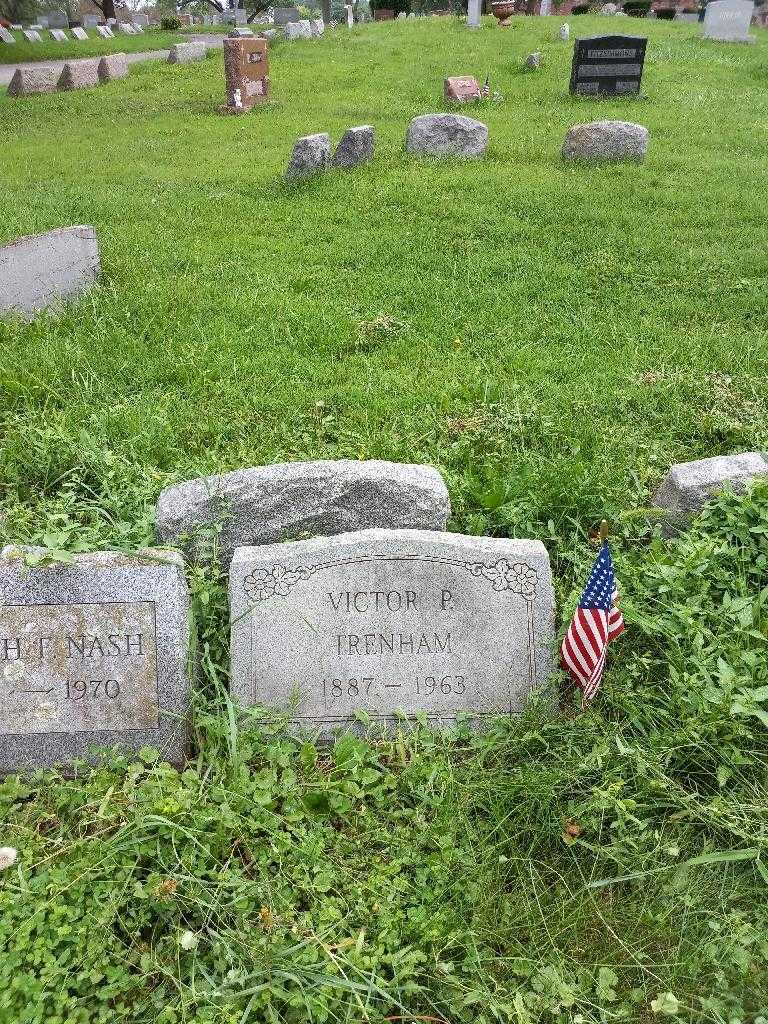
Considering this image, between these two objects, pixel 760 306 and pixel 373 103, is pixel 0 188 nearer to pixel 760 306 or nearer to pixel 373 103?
pixel 373 103

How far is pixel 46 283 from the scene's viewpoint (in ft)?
20.1

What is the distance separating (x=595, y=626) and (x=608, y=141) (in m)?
→ 8.67

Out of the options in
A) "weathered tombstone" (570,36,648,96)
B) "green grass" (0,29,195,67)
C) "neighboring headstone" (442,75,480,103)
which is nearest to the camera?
"weathered tombstone" (570,36,648,96)

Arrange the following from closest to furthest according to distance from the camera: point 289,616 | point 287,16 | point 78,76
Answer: point 289,616, point 78,76, point 287,16

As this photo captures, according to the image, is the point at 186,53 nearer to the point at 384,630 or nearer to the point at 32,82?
the point at 32,82

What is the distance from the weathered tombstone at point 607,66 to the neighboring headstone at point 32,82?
11372 mm

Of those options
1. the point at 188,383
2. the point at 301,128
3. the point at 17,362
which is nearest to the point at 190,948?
the point at 188,383

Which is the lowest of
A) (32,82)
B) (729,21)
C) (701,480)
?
(701,480)

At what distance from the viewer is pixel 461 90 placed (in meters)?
13.6

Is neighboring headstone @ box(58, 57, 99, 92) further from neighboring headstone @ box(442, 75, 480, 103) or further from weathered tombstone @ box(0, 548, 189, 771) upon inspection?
weathered tombstone @ box(0, 548, 189, 771)

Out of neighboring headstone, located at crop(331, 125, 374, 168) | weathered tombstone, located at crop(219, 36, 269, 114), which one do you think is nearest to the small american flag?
neighboring headstone, located at crop(331, 125, 374, 168)

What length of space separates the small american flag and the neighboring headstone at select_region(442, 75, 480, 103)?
498 inches

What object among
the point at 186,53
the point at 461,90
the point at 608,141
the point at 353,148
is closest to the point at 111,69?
the point at 186,53

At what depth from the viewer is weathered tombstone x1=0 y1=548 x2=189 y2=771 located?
3016mm
